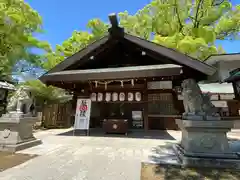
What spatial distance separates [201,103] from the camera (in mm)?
4340

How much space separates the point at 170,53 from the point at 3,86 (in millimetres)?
11063

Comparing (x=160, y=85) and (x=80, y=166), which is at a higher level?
(x=160, y=85)

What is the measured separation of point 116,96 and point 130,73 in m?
2.41

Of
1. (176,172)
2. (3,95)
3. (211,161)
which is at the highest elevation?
(3,95)

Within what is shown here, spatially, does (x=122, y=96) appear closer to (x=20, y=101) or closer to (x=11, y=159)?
(x=20, y=101)

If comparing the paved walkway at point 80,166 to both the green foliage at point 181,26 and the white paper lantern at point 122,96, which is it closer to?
the white paper lantern at point 122,96

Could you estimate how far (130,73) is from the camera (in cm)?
663

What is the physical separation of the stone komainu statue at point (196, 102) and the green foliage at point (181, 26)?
8.04m

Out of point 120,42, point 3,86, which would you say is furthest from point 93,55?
point 3,86

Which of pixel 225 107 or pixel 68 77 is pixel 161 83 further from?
pixel 225 107

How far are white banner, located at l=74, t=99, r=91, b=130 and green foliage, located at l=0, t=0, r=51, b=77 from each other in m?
8.62

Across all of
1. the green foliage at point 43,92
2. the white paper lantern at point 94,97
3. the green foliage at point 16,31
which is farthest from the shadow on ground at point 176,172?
the green foliage at point 16,31

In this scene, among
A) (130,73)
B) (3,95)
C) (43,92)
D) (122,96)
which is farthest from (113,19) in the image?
(3,95)

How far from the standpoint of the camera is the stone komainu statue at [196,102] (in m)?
4.25
